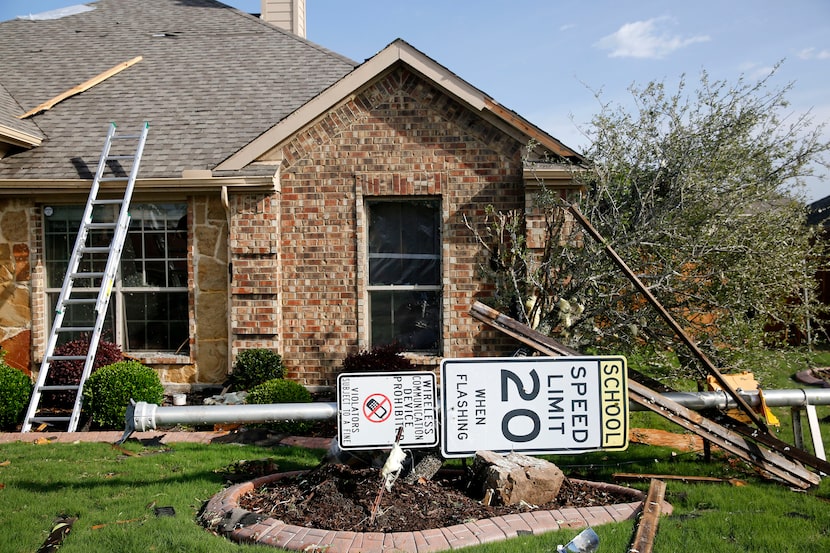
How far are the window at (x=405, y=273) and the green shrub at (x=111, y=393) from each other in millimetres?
3148

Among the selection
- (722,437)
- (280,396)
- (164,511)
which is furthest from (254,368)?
(722,437)

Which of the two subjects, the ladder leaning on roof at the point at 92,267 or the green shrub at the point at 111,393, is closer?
the green shrub at the point at 111,393

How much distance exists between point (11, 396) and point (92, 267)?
A: 2.41 m

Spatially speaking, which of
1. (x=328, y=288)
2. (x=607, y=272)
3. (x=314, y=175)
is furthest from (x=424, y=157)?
(x=607, y=272)

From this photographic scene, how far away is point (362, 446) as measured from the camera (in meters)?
5.05

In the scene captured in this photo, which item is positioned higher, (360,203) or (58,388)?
(360,203)

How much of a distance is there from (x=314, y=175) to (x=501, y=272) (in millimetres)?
2944

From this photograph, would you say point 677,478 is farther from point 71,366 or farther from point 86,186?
point 86,186

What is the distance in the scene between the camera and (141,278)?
1070cm

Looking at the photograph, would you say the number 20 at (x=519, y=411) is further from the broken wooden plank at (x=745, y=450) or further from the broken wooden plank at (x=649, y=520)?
the broken wooden plank at (x=745, y=450)

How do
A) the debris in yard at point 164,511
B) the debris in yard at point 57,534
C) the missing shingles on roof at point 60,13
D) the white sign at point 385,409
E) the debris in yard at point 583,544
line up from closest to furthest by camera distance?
the debris in yard at point 583,544
the debris in yard at point 57,534
the white sign at point 385,409
the debris in yard at point 164,511
the missing shingles on roof at point 60,13

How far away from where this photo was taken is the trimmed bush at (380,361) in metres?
9.03

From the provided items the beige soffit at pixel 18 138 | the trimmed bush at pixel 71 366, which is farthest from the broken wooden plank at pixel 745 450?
the beige soffit at pixel 18 138

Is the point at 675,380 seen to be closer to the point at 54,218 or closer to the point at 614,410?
the point at 614,410
